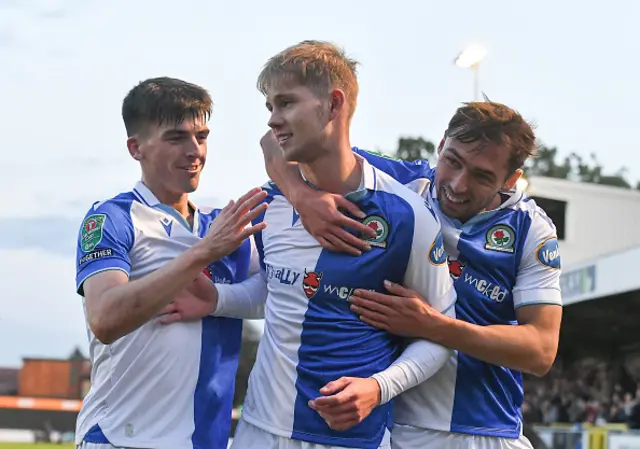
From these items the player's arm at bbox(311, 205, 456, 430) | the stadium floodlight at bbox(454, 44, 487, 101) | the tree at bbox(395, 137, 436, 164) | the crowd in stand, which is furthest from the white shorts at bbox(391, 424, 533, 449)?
the tree at bbox(395, 137, 436, 164)

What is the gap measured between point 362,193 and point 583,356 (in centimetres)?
2856

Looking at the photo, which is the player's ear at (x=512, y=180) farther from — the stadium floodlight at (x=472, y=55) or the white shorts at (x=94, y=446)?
the stadium floodlight at (x=472, y=55)

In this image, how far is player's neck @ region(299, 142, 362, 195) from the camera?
397 centimetres

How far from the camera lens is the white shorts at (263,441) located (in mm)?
3742

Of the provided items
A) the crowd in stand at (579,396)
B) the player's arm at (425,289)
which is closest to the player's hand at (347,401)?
the player's arm at (425,289)

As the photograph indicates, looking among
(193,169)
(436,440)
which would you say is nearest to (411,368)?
(436,440)

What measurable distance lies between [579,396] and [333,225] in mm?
24302

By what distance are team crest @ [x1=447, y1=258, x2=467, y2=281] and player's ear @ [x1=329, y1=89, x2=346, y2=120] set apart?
80 centimetres

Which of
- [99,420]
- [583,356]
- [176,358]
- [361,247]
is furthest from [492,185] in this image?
[583,356]

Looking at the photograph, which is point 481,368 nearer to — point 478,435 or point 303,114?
point 478,435

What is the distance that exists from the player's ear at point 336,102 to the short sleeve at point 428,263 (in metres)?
0.48

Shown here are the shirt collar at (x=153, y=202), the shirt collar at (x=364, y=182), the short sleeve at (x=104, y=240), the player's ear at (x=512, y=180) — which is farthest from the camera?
the shirt collar at (x=153, y=202)

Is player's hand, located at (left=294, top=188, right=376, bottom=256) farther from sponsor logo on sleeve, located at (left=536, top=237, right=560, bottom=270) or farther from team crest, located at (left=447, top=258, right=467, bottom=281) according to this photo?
sponsor logo on sleeve, located at (left=536, top=237, right=560, bottom=270)

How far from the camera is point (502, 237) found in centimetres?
421
